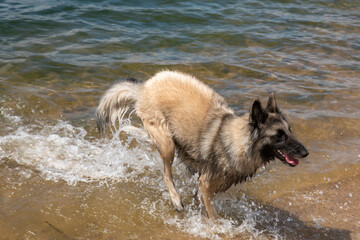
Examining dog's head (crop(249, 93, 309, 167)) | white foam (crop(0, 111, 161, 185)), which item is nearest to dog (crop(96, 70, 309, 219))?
dog's head (crop(249, 93, 309, 167))

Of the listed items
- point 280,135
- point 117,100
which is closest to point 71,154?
point 117,100

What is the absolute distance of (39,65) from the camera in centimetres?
840

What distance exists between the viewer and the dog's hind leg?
16.5ft

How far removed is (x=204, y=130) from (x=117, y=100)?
130 centimetres

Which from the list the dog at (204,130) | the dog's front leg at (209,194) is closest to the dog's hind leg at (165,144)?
the dog at (204,130)

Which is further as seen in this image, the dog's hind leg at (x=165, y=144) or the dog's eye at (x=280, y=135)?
the dog's hind leg at (x=165, y=144)

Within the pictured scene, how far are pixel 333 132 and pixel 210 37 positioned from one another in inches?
194

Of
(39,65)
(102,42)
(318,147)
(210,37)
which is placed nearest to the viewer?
(318,147)

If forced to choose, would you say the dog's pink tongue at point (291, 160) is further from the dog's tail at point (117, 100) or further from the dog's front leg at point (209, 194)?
the dog's tail at point (117, 100)

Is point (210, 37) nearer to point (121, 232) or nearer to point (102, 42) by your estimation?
point (102, 42)

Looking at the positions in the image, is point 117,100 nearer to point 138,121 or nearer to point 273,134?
point 138,121

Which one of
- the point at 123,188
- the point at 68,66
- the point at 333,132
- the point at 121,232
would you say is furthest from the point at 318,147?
the point at 68,66

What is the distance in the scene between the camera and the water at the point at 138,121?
15.2 feet

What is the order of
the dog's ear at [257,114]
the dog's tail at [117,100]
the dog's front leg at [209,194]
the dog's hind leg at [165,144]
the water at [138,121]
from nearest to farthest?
the dog's ear at [257,114], the water at [138,121], the dog's front leg at [209,194], the dog's hind leg at [165,144], the dog's tail at [117,100]
